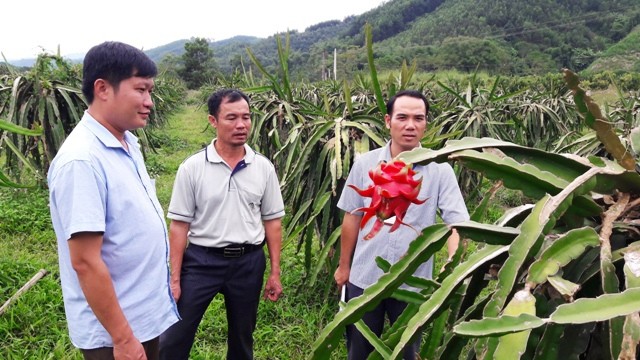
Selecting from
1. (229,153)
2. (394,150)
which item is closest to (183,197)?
(229,153)

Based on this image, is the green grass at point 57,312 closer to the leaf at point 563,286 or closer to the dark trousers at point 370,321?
the dark trousers at point 370,321

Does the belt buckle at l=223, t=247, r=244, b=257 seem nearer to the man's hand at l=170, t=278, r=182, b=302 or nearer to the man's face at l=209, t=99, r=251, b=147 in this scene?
the man's hand at l=170, t=278, r=182, b=302

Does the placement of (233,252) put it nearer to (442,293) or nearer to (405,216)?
(405,216)

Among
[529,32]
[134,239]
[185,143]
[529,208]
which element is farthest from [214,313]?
[529,32]

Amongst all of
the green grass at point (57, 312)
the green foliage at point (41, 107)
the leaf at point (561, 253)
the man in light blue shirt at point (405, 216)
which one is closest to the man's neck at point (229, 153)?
the man in light blue shirt at point (405, 216)

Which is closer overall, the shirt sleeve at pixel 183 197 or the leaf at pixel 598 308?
the leaf at pixel 598 308

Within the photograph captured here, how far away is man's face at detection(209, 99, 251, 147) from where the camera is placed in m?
1.91

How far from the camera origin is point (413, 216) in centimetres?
172

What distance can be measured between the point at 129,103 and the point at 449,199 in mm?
1115

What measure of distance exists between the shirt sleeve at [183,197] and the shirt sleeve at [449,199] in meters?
0.98

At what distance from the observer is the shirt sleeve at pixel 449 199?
1688 mm

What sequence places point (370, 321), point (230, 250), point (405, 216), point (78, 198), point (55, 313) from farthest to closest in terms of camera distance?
point (55, 313)
point (230, 250)
point (370, 321)
point (405, 216)
point (78, 198)

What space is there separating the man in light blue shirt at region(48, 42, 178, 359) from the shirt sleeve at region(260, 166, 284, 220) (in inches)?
26.9

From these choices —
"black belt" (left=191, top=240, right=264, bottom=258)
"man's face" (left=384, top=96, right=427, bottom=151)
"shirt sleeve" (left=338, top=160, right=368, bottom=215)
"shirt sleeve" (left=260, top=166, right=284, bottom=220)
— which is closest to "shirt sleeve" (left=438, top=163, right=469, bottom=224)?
"man's face" (left=384, top=96, right=427, bottom=151)
